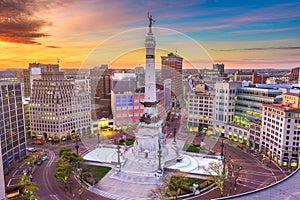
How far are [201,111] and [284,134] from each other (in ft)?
128

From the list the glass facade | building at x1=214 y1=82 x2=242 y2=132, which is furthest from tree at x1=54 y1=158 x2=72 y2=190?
the glass facade

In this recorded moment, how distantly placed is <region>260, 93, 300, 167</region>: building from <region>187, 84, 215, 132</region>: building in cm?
2811

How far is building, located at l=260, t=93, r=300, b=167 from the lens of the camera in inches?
2501

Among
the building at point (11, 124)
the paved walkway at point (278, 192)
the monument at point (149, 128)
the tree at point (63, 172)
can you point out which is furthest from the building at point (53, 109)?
the paved walkway at point (278, 192)

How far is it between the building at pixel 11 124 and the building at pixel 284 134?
74.7 metres

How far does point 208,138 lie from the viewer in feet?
294

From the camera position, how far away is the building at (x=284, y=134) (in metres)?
63.5

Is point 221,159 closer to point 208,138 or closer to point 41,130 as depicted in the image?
point 208,138

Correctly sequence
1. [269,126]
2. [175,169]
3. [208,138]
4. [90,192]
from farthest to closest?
[208,138] < [269,126] < [175,169] < [90,192]

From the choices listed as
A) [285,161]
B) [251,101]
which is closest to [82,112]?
[251,101]

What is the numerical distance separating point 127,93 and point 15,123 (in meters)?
45.3

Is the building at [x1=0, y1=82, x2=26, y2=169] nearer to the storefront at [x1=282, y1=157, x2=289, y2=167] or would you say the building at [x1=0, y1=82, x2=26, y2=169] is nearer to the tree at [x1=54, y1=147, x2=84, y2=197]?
the tree at [x1=54, y1=147, x2=84, y2=197]

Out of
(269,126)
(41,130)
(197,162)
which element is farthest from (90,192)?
(269,126)

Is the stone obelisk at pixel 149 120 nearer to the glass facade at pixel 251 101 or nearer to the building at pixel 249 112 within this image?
the building at pixel 249 112
